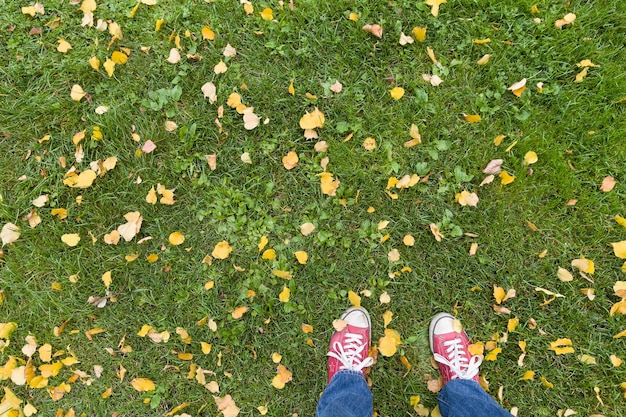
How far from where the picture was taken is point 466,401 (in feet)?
6.92

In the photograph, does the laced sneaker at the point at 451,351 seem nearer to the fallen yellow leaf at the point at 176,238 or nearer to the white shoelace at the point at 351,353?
the white shoelace at the point at 351,353

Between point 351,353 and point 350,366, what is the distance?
0.23 feet

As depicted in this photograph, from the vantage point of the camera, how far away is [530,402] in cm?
231

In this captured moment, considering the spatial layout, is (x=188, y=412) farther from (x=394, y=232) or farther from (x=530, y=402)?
(x=530, y=402)

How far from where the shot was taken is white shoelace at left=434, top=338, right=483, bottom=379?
2305 millimetres

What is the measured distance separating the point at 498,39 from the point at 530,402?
216cm

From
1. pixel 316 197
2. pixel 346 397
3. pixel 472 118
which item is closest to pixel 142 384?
pixel 346 397

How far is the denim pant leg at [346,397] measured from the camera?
2.08m

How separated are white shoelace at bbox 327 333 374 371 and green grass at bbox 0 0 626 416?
0.09 meters

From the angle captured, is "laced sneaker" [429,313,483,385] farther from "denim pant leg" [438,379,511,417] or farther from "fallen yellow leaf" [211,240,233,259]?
"fallen yellow leaf" [211,240,233,259]

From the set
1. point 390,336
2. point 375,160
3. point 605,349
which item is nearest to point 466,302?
point 390,336

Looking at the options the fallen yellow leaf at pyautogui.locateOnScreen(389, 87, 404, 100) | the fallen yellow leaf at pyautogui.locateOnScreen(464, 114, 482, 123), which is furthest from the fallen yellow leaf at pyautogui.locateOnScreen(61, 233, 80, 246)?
the fallen yellow leaf at pyautogui.locateOnScreen(464, 114, 482, 123)

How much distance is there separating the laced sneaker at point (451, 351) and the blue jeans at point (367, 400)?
0.07 m

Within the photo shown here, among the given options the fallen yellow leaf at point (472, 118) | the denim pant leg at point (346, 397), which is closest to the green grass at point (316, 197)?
the fallen yellow leaf at point (472, 118)
